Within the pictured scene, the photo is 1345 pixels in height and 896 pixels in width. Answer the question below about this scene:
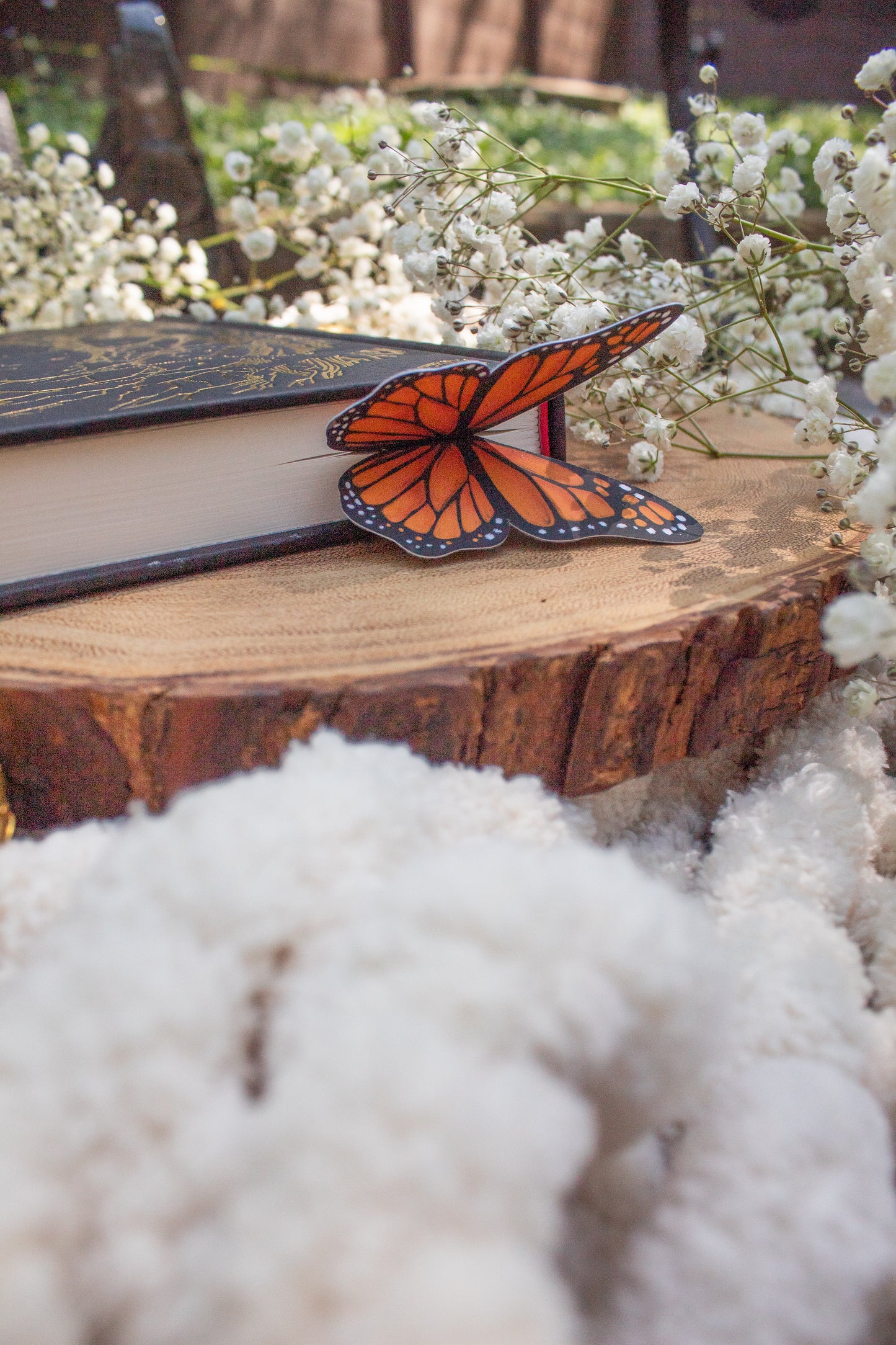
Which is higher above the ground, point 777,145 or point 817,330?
point 777,145

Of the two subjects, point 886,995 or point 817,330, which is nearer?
point 886,995

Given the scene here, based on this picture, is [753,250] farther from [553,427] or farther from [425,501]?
[425,501]

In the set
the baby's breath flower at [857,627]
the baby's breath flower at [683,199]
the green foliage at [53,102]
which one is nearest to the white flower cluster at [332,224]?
the baby's breath flower at [683,199]

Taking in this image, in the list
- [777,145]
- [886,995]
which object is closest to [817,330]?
[777,145]

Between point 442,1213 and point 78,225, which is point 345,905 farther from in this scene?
point 78,225

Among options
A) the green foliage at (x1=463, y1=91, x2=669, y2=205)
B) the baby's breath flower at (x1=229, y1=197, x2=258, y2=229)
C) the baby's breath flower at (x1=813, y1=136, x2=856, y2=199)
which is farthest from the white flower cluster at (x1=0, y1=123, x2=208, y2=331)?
the green foliage at (x1=463, y1=91, x2=669, y2=205)

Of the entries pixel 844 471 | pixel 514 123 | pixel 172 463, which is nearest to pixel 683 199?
pixel 844 471

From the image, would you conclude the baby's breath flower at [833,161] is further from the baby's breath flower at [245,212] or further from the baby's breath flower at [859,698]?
the baby's breath flower at [245,212]

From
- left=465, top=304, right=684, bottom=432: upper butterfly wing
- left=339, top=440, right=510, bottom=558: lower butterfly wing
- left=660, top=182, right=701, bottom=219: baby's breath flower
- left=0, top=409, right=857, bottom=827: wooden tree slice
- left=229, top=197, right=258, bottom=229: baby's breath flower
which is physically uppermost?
left=660, top=182, right=701, bottom=219: baby's breath flower

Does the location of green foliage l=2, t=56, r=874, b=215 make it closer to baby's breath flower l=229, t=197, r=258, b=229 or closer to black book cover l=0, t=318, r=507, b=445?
baby's breath flower l=229, t=197, r=258, b=229
